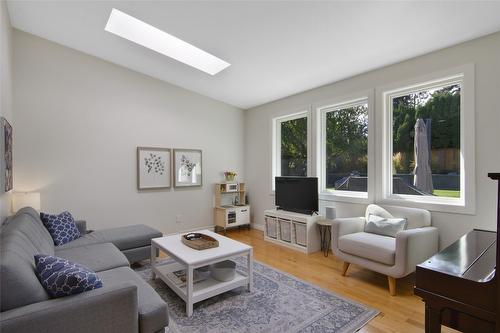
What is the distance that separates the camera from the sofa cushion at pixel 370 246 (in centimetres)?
246

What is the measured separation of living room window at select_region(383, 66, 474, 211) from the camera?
8.64ft

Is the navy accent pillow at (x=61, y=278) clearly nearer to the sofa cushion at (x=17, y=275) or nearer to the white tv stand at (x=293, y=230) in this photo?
the sofa cushion at (x=17, y=275)

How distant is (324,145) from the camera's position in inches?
163

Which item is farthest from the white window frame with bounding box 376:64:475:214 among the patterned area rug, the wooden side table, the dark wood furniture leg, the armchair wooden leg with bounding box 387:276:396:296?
the dark wood furniture leg

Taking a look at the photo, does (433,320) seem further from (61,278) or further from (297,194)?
(297,194)

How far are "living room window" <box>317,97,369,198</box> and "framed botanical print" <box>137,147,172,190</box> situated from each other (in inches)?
102

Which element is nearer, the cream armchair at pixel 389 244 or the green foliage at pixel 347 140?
the cream armchair at pixel 389 244

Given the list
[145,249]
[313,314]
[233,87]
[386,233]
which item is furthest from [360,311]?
[233,87]

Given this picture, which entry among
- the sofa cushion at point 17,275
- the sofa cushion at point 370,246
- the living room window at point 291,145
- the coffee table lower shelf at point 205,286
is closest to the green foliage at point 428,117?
the sofa cushion at point 370,246

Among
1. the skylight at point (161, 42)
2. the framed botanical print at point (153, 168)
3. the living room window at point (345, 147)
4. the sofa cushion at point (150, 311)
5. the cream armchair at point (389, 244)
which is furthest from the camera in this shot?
the framed botanical print at point (153, 168)

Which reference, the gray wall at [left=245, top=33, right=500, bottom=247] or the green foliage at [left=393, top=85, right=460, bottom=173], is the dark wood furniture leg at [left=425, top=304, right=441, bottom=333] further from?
the green foliage at [left=393, top=85, right=460, bottom=173]

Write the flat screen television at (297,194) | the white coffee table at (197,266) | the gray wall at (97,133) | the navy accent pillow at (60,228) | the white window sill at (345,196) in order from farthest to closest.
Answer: the flat screen television at (297,194) → the white window sill at (345,196) → the gray wall at (97,133) → the navy accent pillow at (60,228) → the white coffee table at (197,266)

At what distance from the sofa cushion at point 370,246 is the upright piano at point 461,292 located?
1.07 meters

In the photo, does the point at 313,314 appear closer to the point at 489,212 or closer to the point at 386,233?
the point at 386,233
